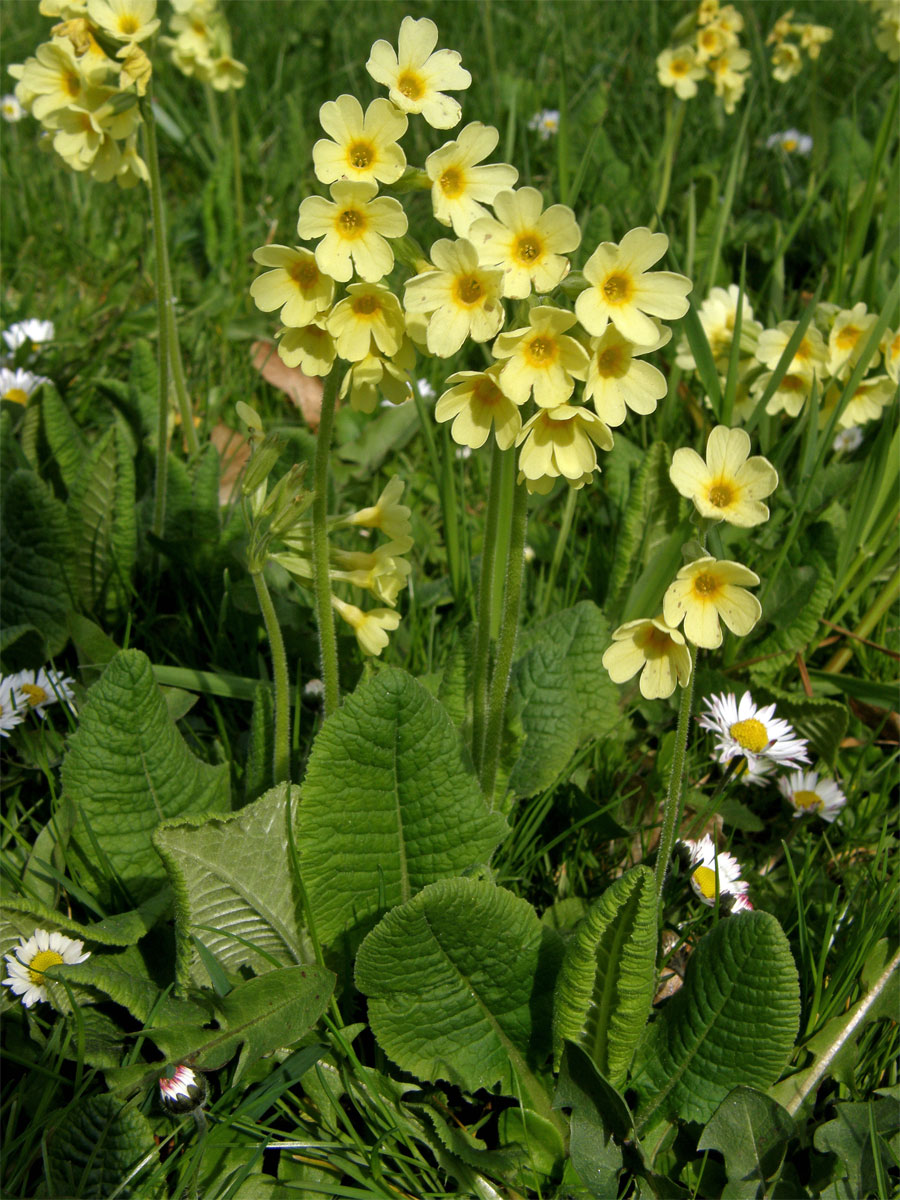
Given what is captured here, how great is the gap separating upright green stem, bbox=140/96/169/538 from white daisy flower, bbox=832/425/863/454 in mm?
1834

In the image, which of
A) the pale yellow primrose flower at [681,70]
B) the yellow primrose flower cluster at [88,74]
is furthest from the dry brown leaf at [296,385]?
the pale yellow primrose flower at [681,70]

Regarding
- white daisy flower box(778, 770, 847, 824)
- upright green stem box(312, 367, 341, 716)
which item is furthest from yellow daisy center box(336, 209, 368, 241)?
white daisy flower box(778, 770, 847, 824)

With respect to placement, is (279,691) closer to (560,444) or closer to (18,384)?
(560,444)

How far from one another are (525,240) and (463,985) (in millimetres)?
1151

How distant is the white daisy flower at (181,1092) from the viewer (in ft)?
5.37

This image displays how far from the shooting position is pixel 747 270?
4.03 meters

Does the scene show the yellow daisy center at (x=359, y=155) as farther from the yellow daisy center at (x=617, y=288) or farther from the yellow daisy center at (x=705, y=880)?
the yellow daisy center at (x=705, y=880)

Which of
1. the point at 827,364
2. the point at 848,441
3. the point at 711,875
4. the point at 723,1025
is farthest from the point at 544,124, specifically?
the point at 723,1025

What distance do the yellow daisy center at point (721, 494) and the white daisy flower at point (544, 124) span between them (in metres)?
3.23

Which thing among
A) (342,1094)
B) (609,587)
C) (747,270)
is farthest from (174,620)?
(747,270)

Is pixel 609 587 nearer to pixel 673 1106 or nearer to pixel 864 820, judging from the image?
pixel 864 820

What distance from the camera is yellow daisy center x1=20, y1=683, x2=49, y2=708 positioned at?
2.34 meters

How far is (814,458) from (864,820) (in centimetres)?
83

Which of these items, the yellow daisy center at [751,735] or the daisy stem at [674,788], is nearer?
the daisy stem at [674,788]
